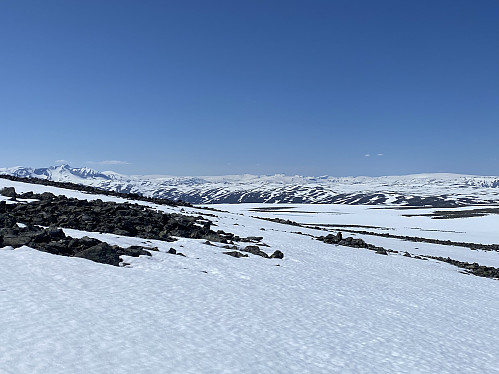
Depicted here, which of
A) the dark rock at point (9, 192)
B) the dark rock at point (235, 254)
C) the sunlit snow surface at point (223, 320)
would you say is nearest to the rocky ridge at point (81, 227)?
the dark rock at point (9, 192)

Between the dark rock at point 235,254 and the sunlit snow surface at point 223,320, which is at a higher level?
the dark rock at point 235,254

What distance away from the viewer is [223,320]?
1062cm

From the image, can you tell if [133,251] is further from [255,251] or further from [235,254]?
[255,251]

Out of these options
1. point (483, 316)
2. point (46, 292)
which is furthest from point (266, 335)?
point (483, 316)

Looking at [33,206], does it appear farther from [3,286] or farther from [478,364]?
[478,364]

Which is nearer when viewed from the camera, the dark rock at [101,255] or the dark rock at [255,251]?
the dark rock at [101,255]

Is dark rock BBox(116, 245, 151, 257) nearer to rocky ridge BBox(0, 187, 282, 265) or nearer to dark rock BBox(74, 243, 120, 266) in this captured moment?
rocky ridge BBox(0, 187, 282, 265)

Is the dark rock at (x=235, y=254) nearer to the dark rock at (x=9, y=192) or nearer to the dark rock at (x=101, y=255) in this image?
the dark rock at (x=101, y=255)

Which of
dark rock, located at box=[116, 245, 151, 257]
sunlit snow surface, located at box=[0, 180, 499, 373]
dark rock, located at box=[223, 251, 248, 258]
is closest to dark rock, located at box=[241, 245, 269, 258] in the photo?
dark rock, located at box=[223, 251, 248, 258]

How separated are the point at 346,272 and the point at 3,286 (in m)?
16.4

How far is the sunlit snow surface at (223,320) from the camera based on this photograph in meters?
7.78

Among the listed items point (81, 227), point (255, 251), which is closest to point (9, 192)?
point (81, 227)

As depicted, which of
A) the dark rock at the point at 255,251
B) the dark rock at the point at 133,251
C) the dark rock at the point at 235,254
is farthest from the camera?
the dark rock at the point at 255,251

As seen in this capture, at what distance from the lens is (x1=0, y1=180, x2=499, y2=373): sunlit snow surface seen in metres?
7.78
